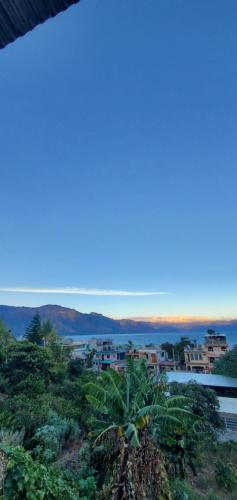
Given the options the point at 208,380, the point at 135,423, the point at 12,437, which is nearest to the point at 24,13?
the point at 135,423

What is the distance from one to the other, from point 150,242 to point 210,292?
1406cm

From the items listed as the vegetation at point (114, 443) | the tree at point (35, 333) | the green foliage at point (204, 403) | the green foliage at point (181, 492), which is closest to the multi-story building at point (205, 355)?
the tree at point (35, 333)

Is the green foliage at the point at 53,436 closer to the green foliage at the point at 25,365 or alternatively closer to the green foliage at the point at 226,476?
the green foliage at the point at 226,476

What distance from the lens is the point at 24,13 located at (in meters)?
0.87

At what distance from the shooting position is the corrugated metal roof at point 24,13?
85 centimetres

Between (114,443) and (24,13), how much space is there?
10211mm

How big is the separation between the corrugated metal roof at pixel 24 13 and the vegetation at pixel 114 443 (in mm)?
6994

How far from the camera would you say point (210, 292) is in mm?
30406

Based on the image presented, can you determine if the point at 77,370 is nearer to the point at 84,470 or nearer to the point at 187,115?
the point at 84,470

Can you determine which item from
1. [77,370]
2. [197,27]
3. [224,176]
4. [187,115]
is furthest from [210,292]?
[197,27]

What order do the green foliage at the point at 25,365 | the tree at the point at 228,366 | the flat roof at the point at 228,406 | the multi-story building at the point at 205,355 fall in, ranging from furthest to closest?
the multi-story building at the point at 205,355
the tree at the point at 228,366
the green foliage at the point at 25,365
the flat roof at the point at 228,406

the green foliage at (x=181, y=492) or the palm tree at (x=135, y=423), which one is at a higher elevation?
the palm tree at (x=135, y=423)

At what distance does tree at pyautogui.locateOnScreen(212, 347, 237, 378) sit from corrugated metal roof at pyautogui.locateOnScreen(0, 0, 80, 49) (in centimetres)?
2743

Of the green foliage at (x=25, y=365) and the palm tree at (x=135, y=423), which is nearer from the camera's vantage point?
the palm tree at (x=135, y=423)
